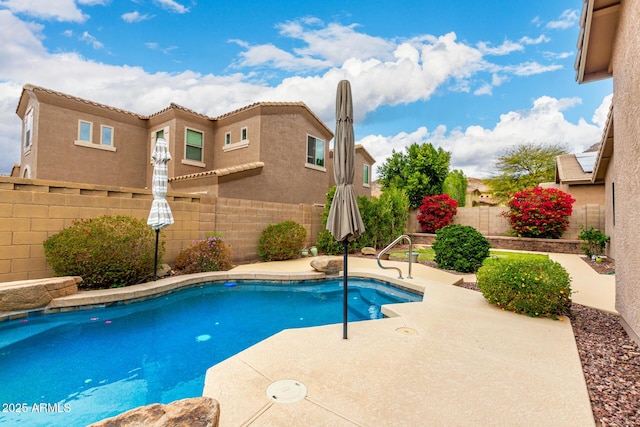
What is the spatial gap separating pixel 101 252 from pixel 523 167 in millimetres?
31972

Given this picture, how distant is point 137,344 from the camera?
4.52 metres

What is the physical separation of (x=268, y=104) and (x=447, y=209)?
463 inches

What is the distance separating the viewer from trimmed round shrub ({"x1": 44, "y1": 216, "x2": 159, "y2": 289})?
6.16 metres

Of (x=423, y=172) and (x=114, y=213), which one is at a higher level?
(x=423, y=172)

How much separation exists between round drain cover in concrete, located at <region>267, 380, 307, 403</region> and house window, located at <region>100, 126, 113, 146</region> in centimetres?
1602

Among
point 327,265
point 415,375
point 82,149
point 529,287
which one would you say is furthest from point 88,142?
point 529,287

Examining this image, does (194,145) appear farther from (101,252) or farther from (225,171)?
(101,252)

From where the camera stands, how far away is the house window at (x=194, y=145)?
14.7m

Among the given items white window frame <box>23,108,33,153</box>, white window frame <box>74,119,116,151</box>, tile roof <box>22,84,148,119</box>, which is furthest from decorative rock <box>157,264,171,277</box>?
white window frame <box>23,108,33,153</box>

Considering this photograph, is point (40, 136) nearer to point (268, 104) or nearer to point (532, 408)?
point (268, 104)

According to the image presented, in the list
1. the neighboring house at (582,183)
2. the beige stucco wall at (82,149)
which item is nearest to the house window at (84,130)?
the beige stucco wall at (82,149)

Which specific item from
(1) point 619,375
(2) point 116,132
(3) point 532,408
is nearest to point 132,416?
(3) point 532,408

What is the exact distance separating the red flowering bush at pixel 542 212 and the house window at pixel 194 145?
54.8 feet

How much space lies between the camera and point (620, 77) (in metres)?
4.59
